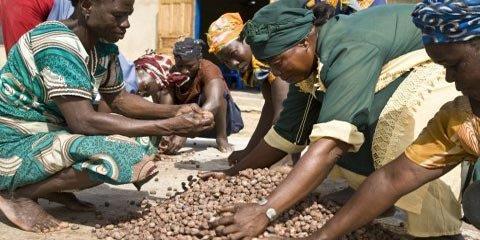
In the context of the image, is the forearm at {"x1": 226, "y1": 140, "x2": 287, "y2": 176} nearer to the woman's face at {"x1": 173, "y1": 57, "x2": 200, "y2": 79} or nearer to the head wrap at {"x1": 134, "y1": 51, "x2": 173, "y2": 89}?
the woman's face at {"x1": 173, "y1": 57, "x2": 200, "y2": 79}

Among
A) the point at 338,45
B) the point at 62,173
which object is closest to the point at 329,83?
the point at 338,45

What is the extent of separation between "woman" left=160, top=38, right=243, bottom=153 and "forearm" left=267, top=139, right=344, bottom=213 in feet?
11.3

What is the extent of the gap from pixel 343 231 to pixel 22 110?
186 cm

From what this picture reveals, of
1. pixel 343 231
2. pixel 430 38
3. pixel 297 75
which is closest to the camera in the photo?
pixel 430 38

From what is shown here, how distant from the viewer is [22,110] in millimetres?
3346

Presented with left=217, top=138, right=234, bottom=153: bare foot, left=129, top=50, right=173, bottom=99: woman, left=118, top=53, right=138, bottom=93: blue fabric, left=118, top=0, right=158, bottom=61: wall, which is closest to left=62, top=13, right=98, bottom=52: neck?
left=118, top=53, right=138, bottom=93: blue fabric

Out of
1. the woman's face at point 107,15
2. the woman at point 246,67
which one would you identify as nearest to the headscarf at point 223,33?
the woman at point 246,67

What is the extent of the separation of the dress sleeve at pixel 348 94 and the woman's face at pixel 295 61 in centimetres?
14

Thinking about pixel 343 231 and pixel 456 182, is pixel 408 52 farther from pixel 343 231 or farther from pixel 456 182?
pixel 343 231

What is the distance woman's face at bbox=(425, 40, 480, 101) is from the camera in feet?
7.18

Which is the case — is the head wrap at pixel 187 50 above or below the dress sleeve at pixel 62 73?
below

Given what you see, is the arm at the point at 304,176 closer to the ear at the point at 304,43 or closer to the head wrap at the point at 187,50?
the ear at the point at 304,43

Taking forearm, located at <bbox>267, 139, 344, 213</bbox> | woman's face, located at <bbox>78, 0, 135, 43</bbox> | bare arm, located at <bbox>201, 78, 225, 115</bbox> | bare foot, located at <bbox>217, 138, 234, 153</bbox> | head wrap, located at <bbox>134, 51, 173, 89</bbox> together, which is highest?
woman's face, located at <bbox>78, 0, 135, 43</bbox>

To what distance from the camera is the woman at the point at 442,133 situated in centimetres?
218
